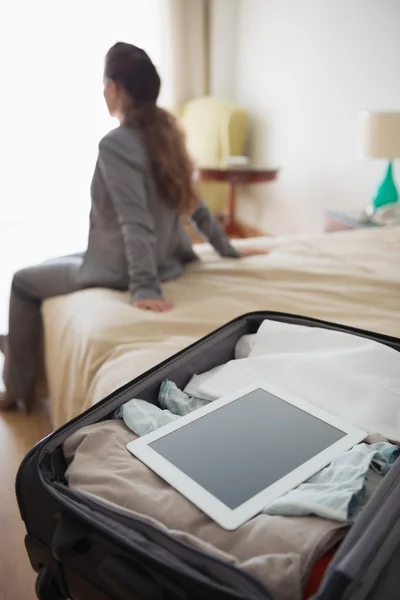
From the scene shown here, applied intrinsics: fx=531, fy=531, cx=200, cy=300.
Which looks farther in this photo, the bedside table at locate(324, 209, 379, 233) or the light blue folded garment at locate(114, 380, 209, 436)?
the bedside table at locate(324, 209, 379, 233)

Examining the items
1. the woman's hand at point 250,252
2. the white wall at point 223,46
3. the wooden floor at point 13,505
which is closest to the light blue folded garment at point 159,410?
the wooden floor at point 13,505

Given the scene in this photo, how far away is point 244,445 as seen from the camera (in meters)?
0.64

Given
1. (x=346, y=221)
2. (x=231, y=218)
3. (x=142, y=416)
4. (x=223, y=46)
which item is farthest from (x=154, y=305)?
(x=223, y=46)

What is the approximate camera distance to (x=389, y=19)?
249 cm

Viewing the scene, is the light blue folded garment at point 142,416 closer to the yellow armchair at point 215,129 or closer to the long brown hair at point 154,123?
the long brown hair at point 154,123

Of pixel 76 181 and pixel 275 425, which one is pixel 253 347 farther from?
pixel 76 181

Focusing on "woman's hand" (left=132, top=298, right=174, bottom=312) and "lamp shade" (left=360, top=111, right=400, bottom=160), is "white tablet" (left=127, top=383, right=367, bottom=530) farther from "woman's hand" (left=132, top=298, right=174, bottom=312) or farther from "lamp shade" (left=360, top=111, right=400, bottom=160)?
"lamp shade" (left=360, top=111, right=400, bottom=160)

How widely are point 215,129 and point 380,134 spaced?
5.20ft

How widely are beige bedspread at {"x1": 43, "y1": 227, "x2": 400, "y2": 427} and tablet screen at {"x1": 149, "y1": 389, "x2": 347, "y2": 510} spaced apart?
330 millimetres

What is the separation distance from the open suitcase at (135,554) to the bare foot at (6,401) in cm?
120

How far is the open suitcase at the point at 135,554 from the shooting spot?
0.46 m

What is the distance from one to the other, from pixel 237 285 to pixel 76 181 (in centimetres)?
246

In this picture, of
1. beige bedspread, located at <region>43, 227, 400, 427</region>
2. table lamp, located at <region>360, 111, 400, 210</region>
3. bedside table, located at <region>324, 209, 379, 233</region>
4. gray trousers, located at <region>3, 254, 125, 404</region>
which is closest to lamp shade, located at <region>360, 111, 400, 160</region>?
table lamp, located at <region>360, 111, 400, 210</region>

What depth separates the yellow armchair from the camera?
353cm
